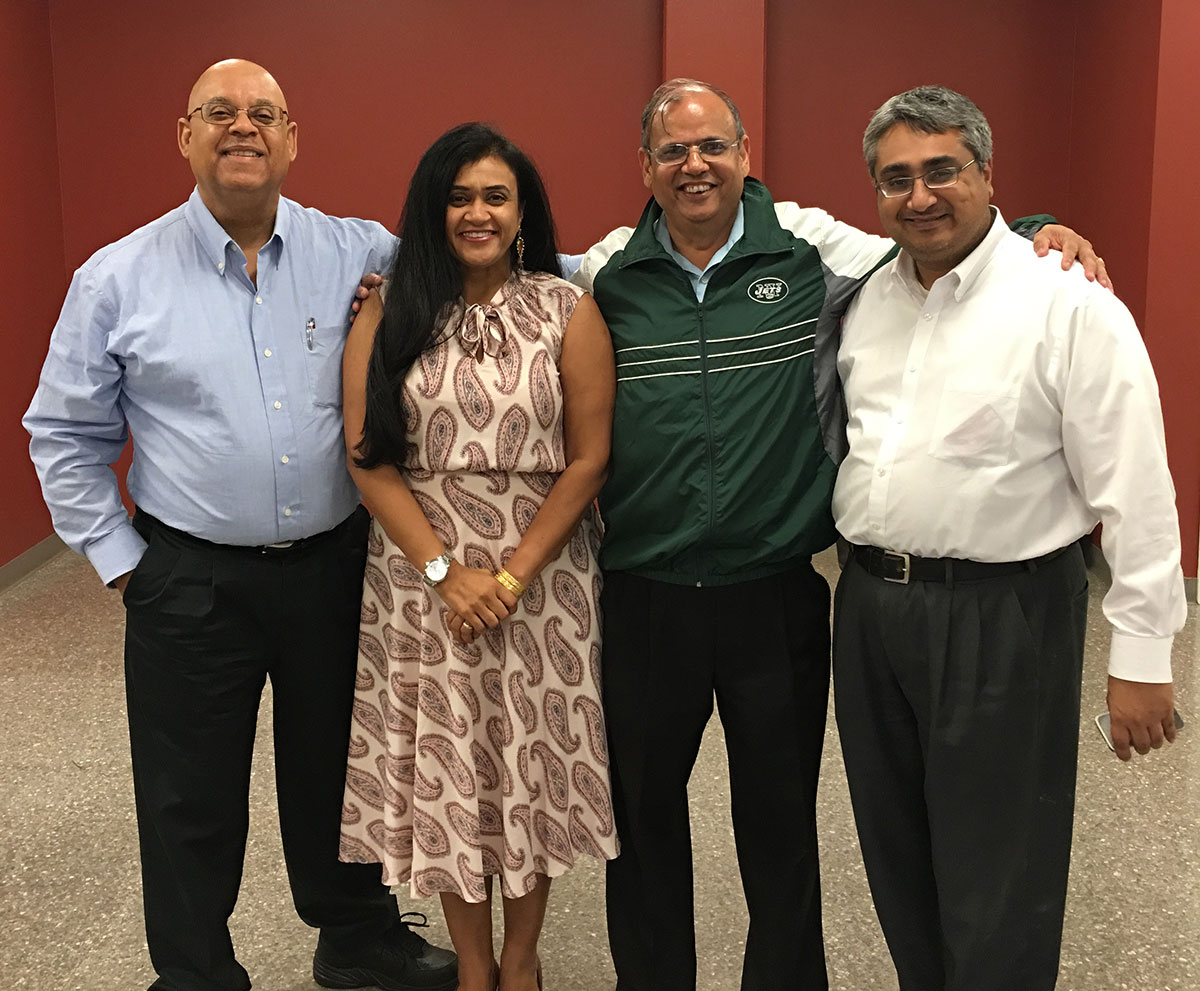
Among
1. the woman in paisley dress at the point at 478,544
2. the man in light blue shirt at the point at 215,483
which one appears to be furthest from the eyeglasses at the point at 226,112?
the woman in paisley dress at the point at 478,544

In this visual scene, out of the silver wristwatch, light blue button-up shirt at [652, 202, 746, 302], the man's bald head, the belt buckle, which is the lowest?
the silver wristwatch

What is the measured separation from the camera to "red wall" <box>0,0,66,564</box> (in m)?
5.21

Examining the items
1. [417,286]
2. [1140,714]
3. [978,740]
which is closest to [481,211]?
[417,286]

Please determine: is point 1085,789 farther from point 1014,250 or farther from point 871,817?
point 1014,250

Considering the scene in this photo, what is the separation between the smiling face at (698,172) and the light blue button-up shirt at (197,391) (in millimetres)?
637

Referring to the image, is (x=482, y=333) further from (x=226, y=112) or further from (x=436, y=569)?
(x=226, y=112)

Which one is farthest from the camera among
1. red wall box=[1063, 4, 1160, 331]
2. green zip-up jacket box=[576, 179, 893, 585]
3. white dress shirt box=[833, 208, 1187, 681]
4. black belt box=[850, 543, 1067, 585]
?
red wall box=[1063, 4, 1160, 331]

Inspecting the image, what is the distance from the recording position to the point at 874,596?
6.19 feet

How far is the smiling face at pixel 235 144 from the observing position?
6.76 ft

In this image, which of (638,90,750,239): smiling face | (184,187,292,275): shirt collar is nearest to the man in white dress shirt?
(638,90,750,239): smiling face

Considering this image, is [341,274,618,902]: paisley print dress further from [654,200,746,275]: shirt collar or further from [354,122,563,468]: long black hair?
[654,200,746,275]: shirt collar

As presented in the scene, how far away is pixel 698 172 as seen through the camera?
6.57ft

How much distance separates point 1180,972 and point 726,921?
92cm

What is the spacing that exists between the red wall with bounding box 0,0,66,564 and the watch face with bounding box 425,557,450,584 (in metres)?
3.92
